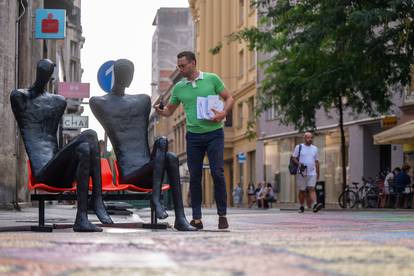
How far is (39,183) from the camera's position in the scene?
7.75 meters

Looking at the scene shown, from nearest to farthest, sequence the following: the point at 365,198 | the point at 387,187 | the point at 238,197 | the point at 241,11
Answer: the point at 387,187, the point at 365,198, the point at 238,197, the point at 241,11

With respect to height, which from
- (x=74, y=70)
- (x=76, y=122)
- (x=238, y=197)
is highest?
(x=74, y=70)

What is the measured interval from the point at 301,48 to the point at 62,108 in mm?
12302

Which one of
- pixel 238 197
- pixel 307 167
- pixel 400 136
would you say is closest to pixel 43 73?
pixel 307 167

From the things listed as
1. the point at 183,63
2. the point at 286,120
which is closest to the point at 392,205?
the point at 286,120

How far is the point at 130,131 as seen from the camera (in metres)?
8.44

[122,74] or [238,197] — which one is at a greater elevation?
[122,74]

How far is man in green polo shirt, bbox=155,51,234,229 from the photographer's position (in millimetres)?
8742

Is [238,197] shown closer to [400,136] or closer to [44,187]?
[400,136]

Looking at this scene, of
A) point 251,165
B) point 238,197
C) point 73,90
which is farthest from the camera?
point 251,165

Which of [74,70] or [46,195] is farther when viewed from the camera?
[74,70]

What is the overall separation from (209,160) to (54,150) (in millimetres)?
1546

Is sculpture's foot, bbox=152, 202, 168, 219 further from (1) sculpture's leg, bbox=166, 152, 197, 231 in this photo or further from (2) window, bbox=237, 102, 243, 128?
(2) window, bbox=237, 102, 243, 128

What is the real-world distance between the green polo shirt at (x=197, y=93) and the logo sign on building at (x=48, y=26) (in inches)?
437
